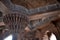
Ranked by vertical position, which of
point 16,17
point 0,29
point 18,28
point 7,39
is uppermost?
point 16,17

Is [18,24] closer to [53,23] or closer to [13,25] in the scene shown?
[13,25]

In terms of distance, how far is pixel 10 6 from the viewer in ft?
14.8

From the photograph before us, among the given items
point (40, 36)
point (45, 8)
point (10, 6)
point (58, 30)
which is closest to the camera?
point (10, 6)

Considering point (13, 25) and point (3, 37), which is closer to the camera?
point (13, 25)

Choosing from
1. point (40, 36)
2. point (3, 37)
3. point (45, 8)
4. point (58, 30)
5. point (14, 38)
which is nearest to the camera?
point (14, 38)

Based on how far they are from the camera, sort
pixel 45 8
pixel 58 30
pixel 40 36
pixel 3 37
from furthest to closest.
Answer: pixel 40 36 < pixel 3 37 < pixel 58 30 < pixel 45 8

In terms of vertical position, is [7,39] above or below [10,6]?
below

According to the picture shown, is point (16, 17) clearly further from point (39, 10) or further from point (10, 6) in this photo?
point (39, 10)

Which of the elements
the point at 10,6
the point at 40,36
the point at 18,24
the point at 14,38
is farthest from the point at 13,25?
the point at 40,36

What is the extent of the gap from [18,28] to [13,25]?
17 centimetres

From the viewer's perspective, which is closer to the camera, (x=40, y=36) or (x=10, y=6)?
(x=10, y=6)

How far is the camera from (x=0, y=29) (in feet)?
29.2

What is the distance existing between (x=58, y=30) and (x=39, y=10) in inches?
101

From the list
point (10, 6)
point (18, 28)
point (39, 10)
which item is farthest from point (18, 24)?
point (39, 10)
